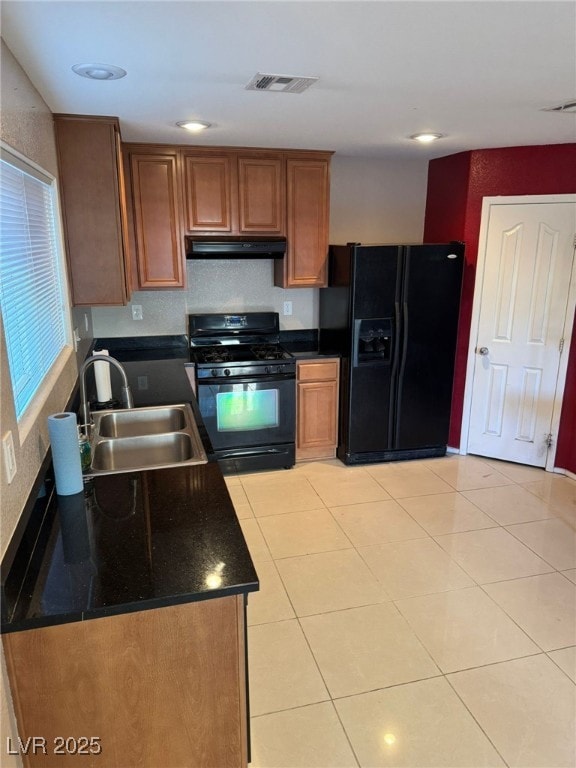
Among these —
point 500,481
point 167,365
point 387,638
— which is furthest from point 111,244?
point 500,481

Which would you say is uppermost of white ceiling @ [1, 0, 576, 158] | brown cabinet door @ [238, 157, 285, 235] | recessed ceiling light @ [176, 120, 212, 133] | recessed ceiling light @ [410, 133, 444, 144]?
recessed ceiling light @ [410, 133, 444, 144]

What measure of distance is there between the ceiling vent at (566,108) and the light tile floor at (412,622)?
7.51 ft

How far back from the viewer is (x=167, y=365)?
3498 millimetres

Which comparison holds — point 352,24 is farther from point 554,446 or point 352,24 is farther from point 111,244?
point 554,446

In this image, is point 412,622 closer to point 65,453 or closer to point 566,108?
A: point 65,453

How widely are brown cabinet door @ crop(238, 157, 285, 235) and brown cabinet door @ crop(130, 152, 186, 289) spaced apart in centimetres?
46

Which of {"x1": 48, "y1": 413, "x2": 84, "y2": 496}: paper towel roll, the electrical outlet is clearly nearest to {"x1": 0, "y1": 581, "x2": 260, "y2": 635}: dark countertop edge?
the electrical outlet

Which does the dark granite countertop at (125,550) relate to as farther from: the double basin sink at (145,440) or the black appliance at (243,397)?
the black appliance at (243,397)

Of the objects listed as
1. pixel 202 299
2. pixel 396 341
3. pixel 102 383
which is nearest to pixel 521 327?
pixel 396 341

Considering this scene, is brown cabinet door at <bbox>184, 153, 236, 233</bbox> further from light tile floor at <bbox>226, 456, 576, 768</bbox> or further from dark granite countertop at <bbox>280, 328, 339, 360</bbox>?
light tile floor at <bbox>226, 456, 576, 768</bbox>

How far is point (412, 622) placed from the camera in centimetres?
238

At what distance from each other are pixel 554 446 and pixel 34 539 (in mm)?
3627

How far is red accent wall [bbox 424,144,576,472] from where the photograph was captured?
353 centimetres

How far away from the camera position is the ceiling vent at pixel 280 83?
6.54 feet
